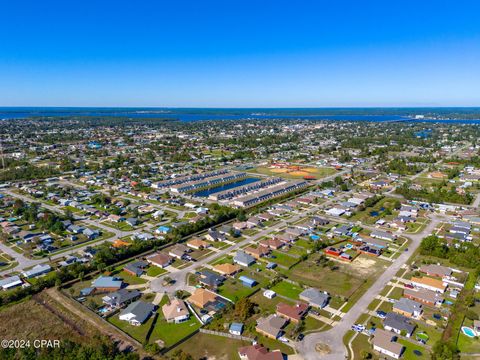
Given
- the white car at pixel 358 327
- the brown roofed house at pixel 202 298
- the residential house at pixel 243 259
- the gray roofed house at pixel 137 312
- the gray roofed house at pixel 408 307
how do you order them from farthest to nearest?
the residential house at pixel 243 259 → the brown roofed house at pixel 202 298 → the gray roofed house at pixel 408 307 → the gray roofed house at pixel 137 312 → the white car at pixel 358 327

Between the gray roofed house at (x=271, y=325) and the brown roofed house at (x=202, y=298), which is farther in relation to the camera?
the brown roofed house at (x=202, y=298)

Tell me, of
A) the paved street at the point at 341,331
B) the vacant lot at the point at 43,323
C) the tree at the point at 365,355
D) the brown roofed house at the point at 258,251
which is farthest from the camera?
the brown roofed house at the point at 258,251

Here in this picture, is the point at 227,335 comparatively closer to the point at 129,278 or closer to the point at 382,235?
the point at 129,278

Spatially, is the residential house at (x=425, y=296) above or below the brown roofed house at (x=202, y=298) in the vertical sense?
below

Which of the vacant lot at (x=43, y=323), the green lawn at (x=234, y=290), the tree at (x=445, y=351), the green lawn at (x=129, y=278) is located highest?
the tree at (x=445, y=351)

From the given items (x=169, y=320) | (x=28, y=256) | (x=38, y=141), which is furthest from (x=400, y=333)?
(x=38, y=141)

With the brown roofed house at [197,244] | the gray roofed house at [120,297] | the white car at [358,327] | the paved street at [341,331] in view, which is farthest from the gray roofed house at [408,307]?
the gray roofed house at [120,297]

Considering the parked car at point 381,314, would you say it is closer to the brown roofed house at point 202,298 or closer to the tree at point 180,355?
the brown roofed house at point 202,298
